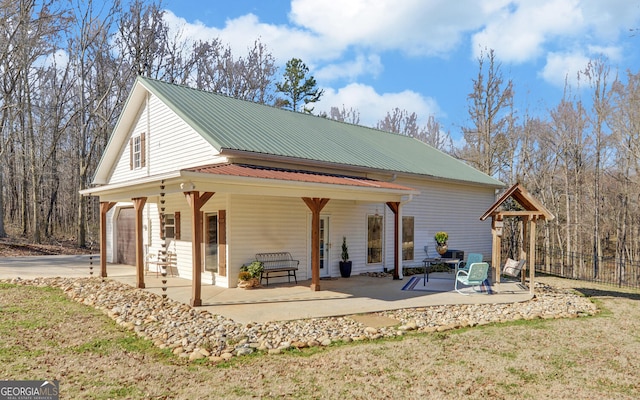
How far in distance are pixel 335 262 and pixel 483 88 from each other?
1645 centimetres

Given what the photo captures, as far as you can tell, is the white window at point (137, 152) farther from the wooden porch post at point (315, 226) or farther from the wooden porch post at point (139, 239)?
the wooden porch post at point (315, 226)

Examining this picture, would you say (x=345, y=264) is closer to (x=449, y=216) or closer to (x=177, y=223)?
(x=177, y=223)

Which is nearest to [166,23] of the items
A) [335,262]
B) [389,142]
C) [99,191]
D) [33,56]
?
[33,56]

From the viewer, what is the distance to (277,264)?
1141 cm

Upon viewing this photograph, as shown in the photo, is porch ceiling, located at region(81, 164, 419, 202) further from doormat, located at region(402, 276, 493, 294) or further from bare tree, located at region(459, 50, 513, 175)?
bare tree, located at region(459, 50, 513, 175)

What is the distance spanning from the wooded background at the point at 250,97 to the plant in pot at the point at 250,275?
1265cm

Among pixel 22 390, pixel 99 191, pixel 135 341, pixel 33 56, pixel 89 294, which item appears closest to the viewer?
pixel 22 390

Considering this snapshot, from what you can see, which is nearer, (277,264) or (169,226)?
(277,264)

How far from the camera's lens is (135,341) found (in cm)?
620

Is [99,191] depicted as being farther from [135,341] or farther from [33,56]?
[33,56]

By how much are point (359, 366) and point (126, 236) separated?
13.1m

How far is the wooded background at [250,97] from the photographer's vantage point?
62.9 feet

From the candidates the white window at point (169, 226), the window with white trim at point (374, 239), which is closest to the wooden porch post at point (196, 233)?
the white window at point (169, 226)

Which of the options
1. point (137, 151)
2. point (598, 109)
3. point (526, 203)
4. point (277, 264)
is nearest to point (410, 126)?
point (598, 109)
